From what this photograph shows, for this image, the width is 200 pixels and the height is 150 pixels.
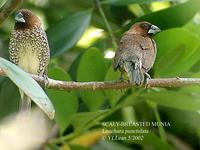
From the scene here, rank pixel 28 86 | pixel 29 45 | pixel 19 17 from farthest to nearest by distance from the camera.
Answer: pixel 29 45 → pixel 19 17 → pixel 28 86

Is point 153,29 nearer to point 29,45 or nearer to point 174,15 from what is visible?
point 174,15

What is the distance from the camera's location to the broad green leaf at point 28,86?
143 cm

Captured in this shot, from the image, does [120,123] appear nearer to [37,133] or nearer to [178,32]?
[37,133]

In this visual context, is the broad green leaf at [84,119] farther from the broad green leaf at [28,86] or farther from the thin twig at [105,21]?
the broad green leaf at [28,86]

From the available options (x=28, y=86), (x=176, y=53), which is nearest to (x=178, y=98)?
(x=176, y=53)

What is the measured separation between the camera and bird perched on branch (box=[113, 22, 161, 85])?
7.36 ft

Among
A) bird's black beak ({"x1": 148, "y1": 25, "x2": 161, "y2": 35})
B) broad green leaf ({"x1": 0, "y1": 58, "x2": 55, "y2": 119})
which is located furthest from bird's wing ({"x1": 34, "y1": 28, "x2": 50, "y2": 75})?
broad green leaf ({"x1": 0, "y1": 58, "x2": 55, "y2": 119})

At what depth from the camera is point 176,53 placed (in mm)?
2348

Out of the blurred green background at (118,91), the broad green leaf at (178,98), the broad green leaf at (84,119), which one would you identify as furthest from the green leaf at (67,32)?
the broad green leaf at (178,98)

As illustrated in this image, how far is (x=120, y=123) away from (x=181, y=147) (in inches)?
17.9

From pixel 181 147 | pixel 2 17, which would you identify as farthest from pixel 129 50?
pixel 181 147

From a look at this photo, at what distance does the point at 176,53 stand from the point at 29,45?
0.74m

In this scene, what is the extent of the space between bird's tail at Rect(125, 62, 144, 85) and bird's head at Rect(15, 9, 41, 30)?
1.92ft

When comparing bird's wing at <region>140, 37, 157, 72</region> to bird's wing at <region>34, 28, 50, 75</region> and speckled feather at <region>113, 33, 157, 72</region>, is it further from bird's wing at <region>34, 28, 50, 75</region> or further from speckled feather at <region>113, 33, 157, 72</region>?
bird's wing at <region>34, 28, 50, 75</region>
